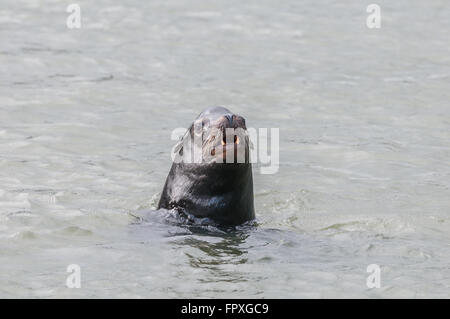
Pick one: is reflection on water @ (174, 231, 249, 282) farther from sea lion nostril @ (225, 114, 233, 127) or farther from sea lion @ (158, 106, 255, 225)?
sea lion nostril @ (225, 114, 233, 127)

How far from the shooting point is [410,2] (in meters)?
17.8

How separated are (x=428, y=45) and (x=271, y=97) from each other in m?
3.57

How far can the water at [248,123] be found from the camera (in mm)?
7090

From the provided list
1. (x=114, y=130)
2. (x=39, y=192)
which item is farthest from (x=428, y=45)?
(x=39, y=192)

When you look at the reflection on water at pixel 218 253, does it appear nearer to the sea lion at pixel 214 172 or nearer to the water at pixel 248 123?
the water at pixel 248 123

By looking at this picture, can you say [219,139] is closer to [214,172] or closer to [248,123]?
[214,172]

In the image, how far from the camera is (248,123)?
1210cm

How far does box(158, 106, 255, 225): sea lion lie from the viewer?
759cm

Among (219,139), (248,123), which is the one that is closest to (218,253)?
(219,139)

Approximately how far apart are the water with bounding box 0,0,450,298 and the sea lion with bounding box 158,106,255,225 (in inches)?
7.0

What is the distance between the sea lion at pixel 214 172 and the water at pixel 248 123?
0.58ft

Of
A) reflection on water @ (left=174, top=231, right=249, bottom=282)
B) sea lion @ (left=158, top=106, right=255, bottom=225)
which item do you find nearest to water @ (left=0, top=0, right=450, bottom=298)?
reflection on water @ (left=174, top=231, right=249, bottom=282)

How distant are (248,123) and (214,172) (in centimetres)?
446
